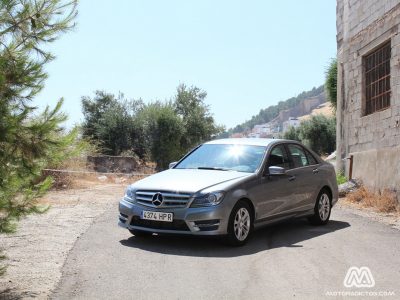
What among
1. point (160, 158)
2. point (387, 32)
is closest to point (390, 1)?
point (387, 32)

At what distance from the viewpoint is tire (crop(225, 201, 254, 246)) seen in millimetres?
7680

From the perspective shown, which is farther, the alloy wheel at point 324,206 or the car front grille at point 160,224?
the alloy wheel at point 324,206

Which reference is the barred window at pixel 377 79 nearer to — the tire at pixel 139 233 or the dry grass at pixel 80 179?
the tire at pixel 139 233

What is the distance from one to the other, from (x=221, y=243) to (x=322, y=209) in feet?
9.33

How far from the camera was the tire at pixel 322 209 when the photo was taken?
9978 millimetres

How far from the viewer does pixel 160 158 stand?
3544 cm

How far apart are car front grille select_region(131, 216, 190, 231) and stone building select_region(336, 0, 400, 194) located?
6.78 metres

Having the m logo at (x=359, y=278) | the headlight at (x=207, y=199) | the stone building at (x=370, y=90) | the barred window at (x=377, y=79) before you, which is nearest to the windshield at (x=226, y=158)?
the headlight at (x=207, y=199)

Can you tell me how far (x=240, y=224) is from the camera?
7.87 m

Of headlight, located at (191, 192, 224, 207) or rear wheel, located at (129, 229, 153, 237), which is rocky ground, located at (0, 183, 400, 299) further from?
headlight, located at (191, 192, 224, 207)

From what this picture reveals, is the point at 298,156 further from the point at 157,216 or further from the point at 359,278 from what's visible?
the point at 359,278

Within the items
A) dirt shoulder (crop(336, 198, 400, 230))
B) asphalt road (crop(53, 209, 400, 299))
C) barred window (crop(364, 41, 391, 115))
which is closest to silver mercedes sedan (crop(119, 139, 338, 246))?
asphalt road (crop(53, 209, 400, 299))

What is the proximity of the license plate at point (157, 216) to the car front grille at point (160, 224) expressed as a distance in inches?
2.9

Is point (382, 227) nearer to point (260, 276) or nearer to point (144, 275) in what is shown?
point (260, 276)
